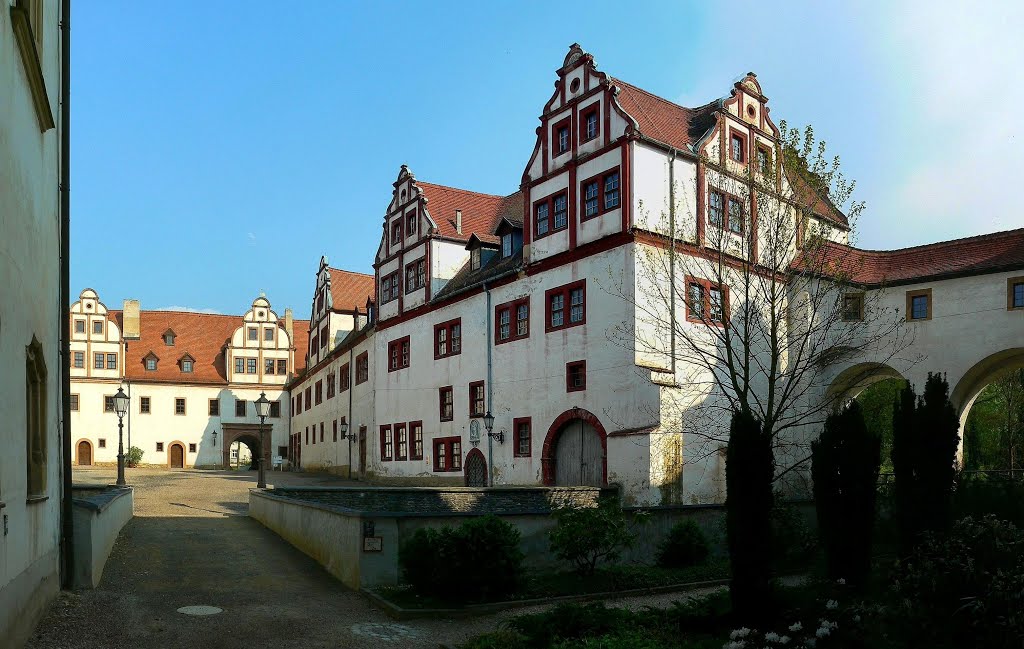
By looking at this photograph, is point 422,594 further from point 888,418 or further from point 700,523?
point 888,418

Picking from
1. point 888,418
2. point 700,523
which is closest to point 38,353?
point 700,523

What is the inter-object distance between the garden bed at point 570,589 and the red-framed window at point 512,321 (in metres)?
14.3

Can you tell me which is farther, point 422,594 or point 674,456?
point 674,456

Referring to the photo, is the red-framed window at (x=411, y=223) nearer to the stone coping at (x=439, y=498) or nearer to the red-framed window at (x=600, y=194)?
the red-framed window at (x=600, y=194)

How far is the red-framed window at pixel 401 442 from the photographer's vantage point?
129 ft

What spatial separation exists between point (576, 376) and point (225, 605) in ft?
53.8

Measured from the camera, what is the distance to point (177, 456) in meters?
67.0

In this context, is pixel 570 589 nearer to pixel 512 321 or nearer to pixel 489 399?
pixel 512 321

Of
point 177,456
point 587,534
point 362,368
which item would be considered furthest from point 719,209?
point 177,456

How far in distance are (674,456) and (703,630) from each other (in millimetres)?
13699

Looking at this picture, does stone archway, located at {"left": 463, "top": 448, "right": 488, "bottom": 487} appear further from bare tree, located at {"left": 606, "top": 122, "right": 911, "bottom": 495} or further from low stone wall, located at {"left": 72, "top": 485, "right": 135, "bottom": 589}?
low stone wall, located at {"left": 72, "top": 485, "right": 135, "bottom": 589}

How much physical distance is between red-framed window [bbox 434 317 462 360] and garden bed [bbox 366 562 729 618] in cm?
1877

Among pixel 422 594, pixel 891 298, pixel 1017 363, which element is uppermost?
pixel 891 298

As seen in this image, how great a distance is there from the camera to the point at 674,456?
25547 mm
